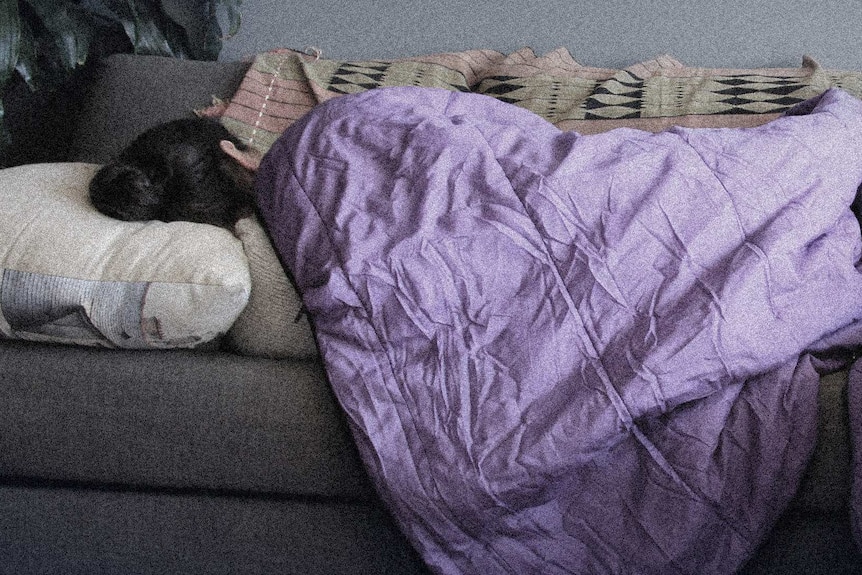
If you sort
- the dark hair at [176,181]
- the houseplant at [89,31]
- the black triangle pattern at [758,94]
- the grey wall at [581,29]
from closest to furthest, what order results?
the dark hair at [176,181] → the black triangle pattern at [758,94] → the houseplant at [89,31] → the grey wall at [581,29]

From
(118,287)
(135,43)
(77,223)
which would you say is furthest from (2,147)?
(118,287)

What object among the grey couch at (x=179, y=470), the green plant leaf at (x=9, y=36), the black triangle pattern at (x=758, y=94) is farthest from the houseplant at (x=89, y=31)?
the black triangle pattern at (x=758, y=94)

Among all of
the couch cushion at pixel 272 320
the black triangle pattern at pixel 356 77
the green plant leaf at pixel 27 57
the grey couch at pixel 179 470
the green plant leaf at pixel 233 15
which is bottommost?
the grey couch at pixel 179 470

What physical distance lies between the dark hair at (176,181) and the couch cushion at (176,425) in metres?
0.22

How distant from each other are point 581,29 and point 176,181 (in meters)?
1.02

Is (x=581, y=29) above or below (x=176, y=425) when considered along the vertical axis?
above

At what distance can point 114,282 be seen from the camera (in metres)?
0.93

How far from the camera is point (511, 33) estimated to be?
5.57 ft

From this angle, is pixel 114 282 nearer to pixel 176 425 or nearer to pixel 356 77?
pixel 176 425

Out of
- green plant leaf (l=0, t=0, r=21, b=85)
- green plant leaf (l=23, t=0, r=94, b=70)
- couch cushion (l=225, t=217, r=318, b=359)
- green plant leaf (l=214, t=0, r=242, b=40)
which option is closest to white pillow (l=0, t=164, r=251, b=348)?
couch cushion (l=225, t=217, r=318, b=359)

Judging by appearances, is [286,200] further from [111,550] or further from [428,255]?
[111,550]

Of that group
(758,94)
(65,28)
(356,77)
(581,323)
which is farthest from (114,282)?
(758,94)

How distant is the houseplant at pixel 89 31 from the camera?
1.46 m

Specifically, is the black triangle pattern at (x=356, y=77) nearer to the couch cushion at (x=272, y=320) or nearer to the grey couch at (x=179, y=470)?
the couch cushion at (x=272, y=320)
